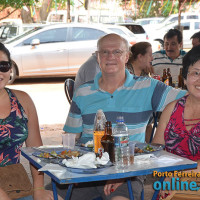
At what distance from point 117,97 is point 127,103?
0.34 feet

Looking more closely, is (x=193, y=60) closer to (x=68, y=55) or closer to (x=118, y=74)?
(x=118, y=74)

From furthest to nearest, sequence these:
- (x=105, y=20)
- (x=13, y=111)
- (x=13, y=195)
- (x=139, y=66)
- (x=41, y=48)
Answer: (x=105, y=20) < (x=41, y=48) < (x=139, y=66) < (x=13, y=111) < (x=13, y=195)

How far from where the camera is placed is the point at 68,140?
137 inches

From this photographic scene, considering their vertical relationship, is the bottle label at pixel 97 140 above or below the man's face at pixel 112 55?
below

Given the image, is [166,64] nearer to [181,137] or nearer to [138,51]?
[138,51]

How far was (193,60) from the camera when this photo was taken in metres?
3.49

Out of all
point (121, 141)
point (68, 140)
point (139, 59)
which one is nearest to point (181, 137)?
point (121, 141)

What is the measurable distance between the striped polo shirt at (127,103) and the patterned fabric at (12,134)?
663 millimetres

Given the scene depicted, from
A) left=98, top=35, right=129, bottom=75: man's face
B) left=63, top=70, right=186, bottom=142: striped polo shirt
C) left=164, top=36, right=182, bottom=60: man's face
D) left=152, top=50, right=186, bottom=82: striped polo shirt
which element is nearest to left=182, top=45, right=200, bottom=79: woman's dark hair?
left=63, top=70, right=186, bottom=142: striped polo shirt

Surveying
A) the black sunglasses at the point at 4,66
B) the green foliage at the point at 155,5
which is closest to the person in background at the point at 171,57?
the green foliage at the point at 155,5

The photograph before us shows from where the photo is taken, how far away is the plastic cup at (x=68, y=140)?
3.49m

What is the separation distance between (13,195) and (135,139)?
1225mm

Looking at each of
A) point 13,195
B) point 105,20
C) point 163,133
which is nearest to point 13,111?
point 13,195

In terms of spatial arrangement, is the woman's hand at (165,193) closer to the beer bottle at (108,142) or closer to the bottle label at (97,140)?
the beer bottle at (108,142)
